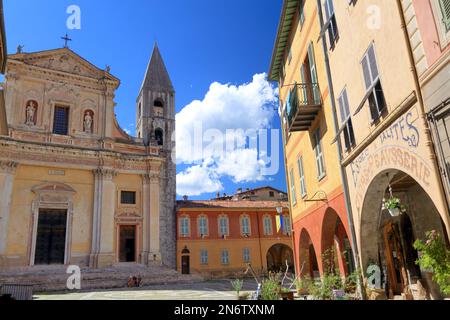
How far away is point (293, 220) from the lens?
1608 centimetres

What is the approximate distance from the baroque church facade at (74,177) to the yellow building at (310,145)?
59.2 feet

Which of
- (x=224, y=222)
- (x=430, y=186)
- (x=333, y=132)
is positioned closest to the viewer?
(x=430, y=186)

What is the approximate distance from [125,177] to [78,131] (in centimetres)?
563

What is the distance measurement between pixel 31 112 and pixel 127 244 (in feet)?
44.3

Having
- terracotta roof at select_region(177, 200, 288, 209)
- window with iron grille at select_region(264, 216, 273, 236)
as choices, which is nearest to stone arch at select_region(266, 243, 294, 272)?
window with iron grille at select_region(264, 216, 273, 236)

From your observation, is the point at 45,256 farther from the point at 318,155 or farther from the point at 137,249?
the point at 318,155

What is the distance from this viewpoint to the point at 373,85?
7.48 m

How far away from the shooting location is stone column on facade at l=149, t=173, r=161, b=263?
29453mm

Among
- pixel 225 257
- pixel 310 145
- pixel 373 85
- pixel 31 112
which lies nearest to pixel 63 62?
pixel 31 112

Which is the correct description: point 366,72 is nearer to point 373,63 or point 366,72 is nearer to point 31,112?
point 373,63

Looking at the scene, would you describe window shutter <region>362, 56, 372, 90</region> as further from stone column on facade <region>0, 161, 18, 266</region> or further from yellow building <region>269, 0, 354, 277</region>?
stone column on facade <region>0, 161, 18, 266</region>

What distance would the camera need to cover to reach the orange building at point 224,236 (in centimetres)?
3378

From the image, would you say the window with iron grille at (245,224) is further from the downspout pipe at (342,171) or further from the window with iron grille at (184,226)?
the downspout pipe at (342,171)
